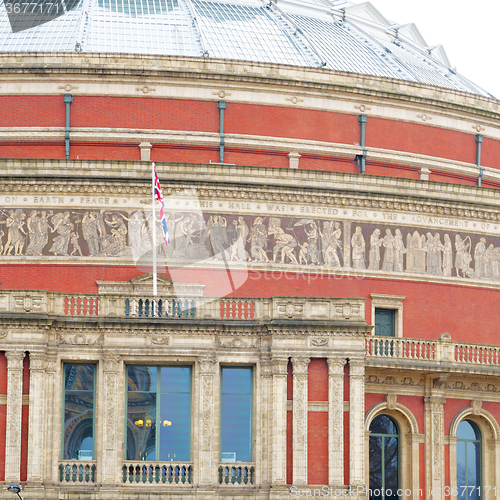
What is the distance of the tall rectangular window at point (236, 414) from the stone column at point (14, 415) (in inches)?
198

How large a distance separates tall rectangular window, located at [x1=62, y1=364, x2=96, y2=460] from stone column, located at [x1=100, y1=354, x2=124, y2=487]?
37cm

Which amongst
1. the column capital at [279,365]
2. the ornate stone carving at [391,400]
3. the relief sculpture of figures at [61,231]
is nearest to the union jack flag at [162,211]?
the relief sculpture of figures at [61,231]

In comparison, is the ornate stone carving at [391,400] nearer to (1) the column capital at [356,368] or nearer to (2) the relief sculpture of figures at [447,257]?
(2) the relief sculpture of figures at [447,257]

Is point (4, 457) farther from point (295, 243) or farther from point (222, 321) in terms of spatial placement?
point (295, 243)

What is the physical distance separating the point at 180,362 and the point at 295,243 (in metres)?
8.01

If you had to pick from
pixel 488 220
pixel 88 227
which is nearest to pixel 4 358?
pixel 88 227

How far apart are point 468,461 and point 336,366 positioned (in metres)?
9.14

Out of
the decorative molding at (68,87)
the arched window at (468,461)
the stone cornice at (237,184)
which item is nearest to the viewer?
the stone cornice at (237,184)

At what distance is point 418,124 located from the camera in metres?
42.6

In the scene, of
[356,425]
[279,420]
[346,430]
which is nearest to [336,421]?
[346,430]

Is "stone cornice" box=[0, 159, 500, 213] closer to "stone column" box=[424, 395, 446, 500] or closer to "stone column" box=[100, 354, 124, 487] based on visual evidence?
"stone column" box=[424, 395, 446, 500]

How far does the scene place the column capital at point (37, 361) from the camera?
2917 centimetres

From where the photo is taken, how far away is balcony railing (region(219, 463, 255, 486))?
29.6 meters

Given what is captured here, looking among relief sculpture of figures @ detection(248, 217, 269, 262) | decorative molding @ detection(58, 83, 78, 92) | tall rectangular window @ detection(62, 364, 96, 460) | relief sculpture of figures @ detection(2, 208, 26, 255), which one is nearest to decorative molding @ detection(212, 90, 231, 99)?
decorative molding @ detection(58, 83, 78, 92)
